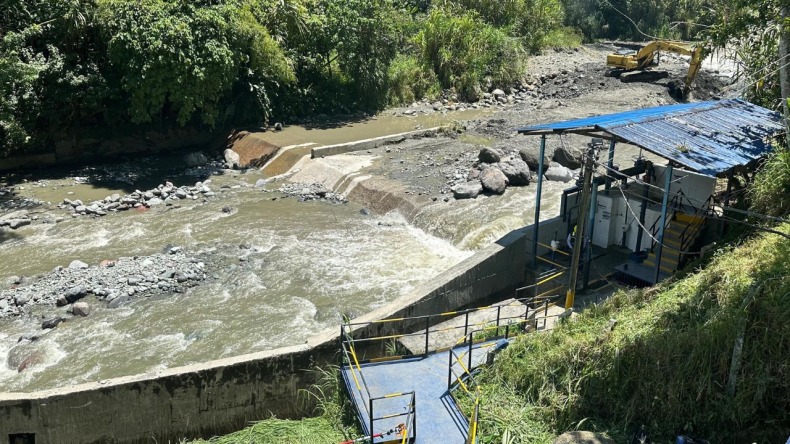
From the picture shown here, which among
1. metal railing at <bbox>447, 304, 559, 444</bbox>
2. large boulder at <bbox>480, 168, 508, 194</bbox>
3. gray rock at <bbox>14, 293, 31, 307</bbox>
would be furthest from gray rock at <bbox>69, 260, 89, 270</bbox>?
large boulder at <bbox>480, 168, 508, 194</bbox>

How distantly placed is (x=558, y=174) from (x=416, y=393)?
14.0m

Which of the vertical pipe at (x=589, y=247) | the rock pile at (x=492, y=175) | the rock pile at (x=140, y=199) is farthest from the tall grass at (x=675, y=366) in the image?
the rock pile at (x=140, y=199)

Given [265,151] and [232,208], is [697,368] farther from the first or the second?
[265,151]

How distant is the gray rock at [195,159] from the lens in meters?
25.9

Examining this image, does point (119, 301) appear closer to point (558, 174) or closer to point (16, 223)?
point (16, 223)

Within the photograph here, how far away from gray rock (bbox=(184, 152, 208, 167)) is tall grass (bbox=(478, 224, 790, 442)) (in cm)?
1890

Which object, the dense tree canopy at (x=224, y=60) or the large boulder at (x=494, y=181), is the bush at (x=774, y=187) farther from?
the large boulder at (x=494, y=181)

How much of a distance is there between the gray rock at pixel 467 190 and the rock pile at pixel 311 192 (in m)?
3.81

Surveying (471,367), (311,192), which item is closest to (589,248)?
(471,367)

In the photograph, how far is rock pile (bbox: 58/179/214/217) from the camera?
20859 millimetres

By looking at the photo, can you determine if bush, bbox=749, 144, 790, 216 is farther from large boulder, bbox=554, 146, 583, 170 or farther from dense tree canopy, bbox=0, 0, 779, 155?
large boulder, bbox=554, 146, 583, 170

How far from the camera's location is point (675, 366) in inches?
333

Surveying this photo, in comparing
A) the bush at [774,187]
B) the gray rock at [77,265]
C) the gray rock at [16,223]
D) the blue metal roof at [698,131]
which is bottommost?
the gray rock at [77,265]

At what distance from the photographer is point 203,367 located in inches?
415
